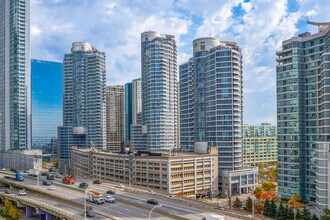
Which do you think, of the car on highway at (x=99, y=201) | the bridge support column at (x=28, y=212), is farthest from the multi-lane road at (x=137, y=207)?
the bridge support column at (x=28, y=212)

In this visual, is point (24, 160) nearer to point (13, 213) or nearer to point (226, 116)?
point (13, 213)

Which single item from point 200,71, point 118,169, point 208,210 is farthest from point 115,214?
point 200,71

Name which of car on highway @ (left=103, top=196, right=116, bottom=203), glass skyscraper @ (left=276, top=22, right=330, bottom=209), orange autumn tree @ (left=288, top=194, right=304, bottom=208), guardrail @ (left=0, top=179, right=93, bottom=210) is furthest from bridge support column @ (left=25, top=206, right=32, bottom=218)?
glass skyscraper @ (left=276, top=22, right=330, bottom=209)

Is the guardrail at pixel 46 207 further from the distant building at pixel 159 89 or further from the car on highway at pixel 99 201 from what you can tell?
the distant building at pixel 159 89

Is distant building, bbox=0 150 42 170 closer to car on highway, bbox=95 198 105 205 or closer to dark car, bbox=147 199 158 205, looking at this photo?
car on highway, bbox=95 198 105 205

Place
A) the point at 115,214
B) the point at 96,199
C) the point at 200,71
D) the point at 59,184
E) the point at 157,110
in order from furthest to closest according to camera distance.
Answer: the point at 157,110
the point at 200,71
the point at 59,184
the point at 96,199
the point at 115,214

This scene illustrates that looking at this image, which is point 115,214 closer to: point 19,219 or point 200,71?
point 19,219
